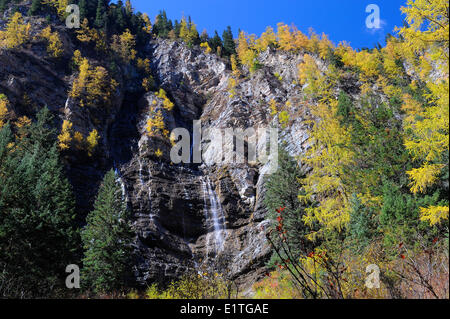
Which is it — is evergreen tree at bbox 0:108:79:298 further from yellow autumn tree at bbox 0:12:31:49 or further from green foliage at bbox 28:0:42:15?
green foliage at bbox 28:0:42:15

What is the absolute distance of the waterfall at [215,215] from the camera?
29.0m

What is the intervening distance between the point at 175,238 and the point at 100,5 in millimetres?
67693

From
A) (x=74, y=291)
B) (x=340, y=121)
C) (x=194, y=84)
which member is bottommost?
(x=74, y=291)

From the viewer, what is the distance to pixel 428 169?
787cm

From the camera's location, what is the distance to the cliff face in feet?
89.7

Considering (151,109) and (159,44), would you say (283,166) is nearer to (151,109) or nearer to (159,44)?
(151,109)

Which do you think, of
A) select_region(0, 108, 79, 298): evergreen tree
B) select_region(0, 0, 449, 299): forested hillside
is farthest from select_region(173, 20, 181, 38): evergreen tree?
select_region(0, 108, 79, 298): evergreen tree

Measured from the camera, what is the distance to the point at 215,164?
37.8m

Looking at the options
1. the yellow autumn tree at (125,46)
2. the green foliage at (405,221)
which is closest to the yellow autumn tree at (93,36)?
the yellow autumn tree at (125,46)

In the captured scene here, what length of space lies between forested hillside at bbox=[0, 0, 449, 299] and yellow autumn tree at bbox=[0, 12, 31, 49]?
35 cm

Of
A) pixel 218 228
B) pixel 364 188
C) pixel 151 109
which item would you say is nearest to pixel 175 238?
pixel 218 228

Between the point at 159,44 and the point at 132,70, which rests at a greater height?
the point at 159,44
